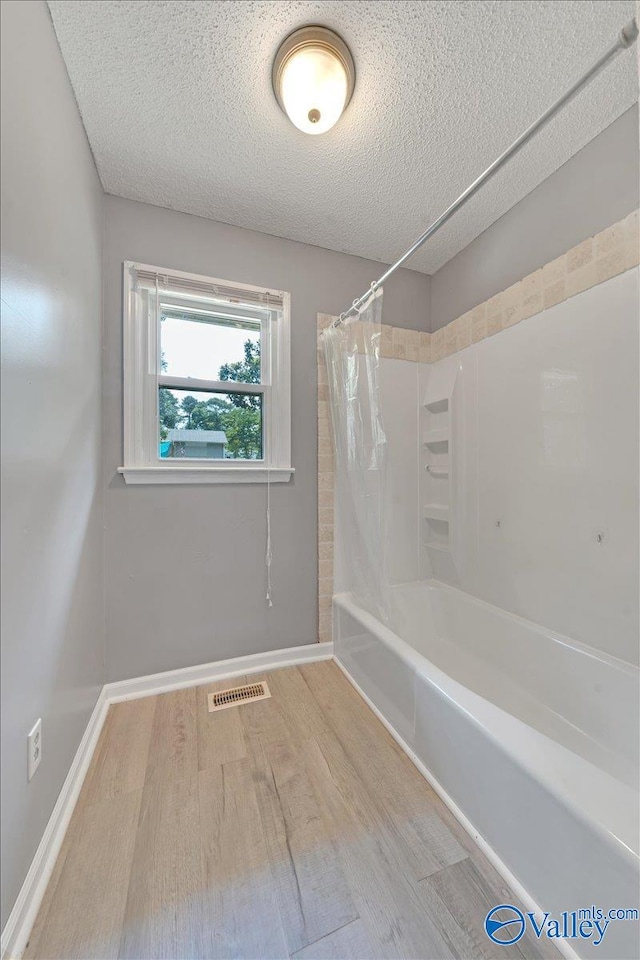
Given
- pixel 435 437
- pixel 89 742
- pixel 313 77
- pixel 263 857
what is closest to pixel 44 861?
pixel 89 742

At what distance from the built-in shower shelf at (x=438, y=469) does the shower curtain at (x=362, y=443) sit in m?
0.55

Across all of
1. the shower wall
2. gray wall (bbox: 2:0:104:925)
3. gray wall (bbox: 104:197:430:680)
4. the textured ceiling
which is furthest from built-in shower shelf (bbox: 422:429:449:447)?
gray wall (bbox: 2:0:104:925)

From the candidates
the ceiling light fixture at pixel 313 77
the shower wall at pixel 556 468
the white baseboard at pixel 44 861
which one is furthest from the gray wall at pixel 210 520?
the shower wall at pixel 556 468

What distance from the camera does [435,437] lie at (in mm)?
2098

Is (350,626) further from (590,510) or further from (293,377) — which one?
(293,377)

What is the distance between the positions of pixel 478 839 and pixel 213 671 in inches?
49.6

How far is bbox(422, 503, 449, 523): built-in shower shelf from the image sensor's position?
2.04 metres

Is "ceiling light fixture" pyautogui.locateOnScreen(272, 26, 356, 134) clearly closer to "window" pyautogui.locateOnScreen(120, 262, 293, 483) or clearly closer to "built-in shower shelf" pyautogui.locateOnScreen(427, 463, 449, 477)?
"window" pyautogui.locateOnScreen(120, 262, 293, 483)

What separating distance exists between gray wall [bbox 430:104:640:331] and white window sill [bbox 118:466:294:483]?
148cm

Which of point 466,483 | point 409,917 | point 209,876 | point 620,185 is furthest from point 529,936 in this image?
point 620,185

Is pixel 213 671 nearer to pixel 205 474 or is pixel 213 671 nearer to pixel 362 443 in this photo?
pixel 205 474

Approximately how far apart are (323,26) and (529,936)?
247 cm

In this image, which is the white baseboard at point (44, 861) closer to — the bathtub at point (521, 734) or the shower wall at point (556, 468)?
the bathtub at point (521, 734)

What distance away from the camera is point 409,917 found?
81cm
